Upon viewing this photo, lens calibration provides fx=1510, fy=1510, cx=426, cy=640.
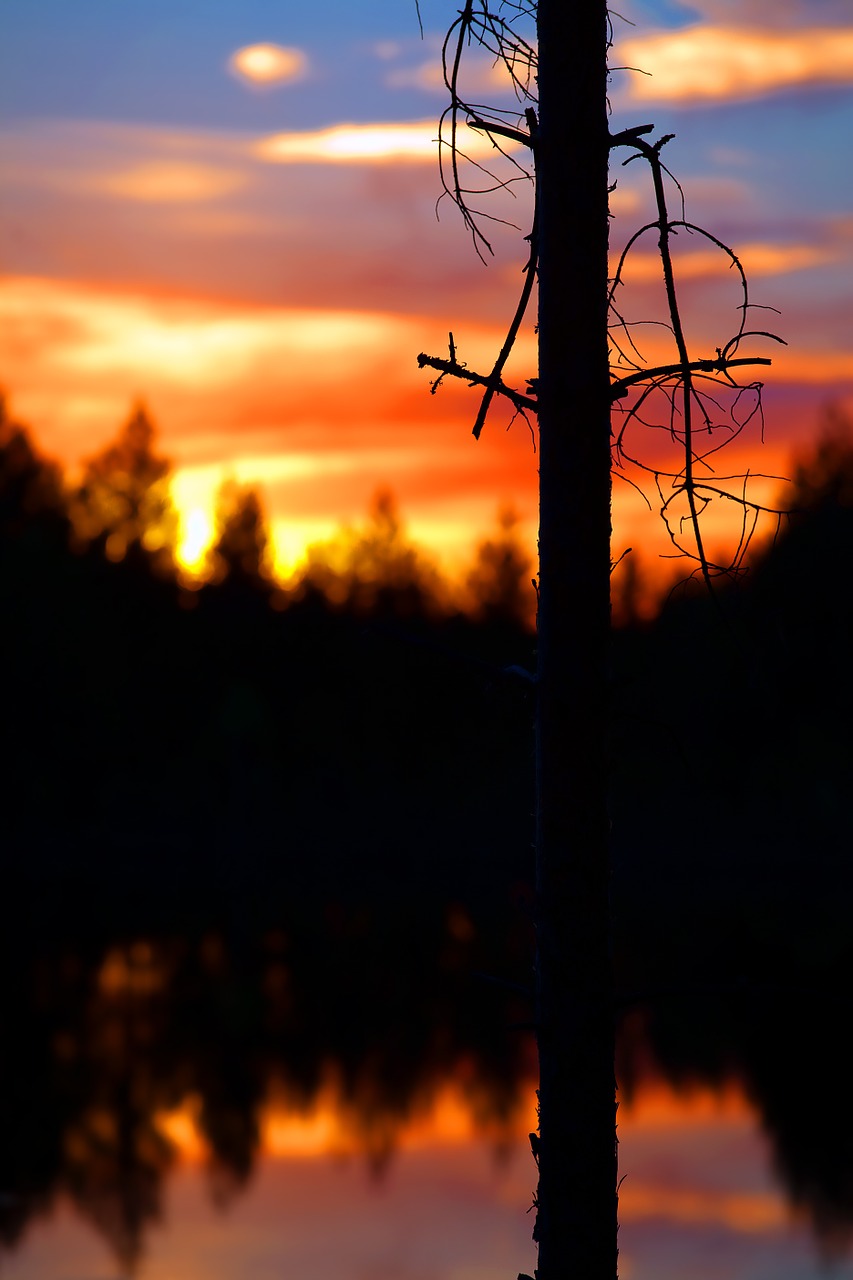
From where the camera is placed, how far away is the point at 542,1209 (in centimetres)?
401

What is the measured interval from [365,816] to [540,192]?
229ft

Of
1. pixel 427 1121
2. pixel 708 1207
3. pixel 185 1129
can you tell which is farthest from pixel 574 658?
pixel 427 1121

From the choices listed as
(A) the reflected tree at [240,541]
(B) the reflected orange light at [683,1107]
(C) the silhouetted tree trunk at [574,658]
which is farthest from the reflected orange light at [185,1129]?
(A) the reflected tree at [240,541]

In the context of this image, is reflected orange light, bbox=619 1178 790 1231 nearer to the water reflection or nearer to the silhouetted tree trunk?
the water reflection

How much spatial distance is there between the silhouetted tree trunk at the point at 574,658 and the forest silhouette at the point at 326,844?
20.3m

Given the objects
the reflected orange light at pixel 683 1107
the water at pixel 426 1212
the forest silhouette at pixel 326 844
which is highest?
the forest silhouette at pixel 326 844

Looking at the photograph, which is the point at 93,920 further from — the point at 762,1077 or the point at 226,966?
the point at 762,1077

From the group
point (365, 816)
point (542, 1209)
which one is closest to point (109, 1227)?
point (542, 1209)

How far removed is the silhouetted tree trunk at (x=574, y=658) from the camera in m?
3.94

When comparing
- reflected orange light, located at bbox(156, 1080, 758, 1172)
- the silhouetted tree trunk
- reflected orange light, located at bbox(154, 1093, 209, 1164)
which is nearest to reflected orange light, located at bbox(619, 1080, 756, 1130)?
reflected orange light, located at bbox(156, 1080, 758, 1172)

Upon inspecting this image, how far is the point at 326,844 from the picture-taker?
7050cm

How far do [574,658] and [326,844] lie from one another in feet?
221

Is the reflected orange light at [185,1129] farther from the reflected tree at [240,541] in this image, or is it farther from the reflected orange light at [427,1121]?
the reflected tree at [240,541]

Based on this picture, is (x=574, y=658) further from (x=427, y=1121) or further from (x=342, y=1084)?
(x=342, y=1084)
